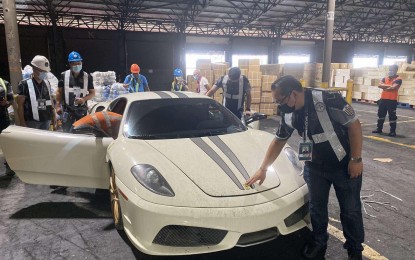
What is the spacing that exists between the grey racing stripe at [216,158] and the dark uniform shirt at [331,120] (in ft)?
1.58

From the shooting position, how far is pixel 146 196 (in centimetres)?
221

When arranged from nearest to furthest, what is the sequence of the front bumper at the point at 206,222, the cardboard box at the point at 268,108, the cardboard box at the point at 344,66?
the front bumper at the point at 206,222, the cardboard box at the point at 268,108, the cardboard box at the point at 344,66

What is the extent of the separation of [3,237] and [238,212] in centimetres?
232

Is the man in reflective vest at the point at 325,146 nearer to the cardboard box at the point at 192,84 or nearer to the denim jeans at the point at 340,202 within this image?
the denim jeans at the point at 340,202

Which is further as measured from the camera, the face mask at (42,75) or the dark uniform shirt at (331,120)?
the face mask at (42,75)

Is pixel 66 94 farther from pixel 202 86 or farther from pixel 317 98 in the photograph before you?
pixel 202 86

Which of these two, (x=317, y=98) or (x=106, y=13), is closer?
(x=317, y=98)

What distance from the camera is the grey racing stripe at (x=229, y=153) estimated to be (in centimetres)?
248

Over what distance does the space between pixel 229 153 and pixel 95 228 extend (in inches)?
60.7

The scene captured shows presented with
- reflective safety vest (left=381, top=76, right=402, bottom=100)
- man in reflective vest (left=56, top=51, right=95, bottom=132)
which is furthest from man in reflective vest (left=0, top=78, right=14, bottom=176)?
reflective safety vest (left=381, top=76, right=402, bottom=100)

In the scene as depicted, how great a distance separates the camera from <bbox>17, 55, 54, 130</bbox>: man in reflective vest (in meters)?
4.16

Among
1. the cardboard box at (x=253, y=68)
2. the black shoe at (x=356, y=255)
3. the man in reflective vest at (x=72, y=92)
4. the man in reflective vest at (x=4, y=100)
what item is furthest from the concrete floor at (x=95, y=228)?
the cardboard box at (x=253, y=68)

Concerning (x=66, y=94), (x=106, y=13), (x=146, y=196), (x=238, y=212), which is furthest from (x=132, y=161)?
(x=106, y=13)

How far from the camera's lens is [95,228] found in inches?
119
